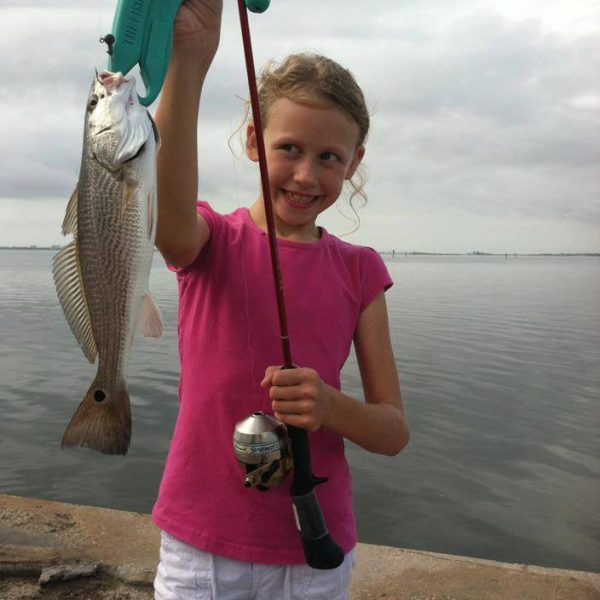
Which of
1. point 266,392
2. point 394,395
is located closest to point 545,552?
point 394,395

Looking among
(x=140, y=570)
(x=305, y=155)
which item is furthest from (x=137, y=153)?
(x=140, y=570)

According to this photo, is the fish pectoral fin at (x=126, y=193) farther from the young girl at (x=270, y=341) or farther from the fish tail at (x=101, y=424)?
the fish tail at (x=101, y=424)

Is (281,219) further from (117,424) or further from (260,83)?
(117,424)

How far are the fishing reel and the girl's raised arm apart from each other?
607mm

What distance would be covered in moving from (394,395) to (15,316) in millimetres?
20372

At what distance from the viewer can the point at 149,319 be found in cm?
187

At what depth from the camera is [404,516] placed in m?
6.84

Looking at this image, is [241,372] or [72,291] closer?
[72,291]

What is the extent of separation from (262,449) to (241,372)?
0.30 m

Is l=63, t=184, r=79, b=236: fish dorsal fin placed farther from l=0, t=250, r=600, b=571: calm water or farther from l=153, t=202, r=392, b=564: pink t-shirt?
l=0, t=250, r=600, b=571: calm water

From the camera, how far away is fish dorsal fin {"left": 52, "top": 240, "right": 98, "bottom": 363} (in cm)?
184

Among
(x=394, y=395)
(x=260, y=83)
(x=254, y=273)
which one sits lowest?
(x=394, y=395)

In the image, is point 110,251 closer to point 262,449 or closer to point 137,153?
point 137,153

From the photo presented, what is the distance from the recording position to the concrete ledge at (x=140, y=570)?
12.5ft
